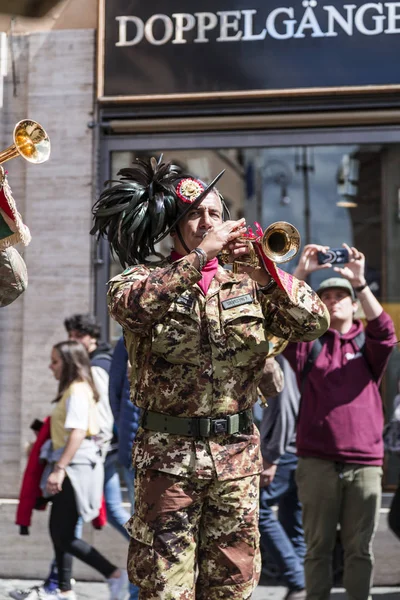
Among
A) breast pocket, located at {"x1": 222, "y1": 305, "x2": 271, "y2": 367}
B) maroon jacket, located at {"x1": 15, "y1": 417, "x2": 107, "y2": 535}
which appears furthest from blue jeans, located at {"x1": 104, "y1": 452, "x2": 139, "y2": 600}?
breast pocket, located at {"x1": 222, "y1": 305, "x2": 271, "y2": 367}

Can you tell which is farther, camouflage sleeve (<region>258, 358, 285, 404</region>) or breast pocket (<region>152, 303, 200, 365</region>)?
camouflage sleeve (<region>258, 358, 285, 404</region>)

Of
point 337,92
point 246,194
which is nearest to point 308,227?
point 246,194

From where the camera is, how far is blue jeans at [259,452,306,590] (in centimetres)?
591

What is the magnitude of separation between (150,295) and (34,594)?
332cm

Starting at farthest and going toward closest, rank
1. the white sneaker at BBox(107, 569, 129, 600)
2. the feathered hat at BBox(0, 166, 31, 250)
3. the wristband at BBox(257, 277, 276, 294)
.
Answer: the white sneaker at BBox(107, 569, 129, 600) → the wristband at BBox(257, 277, 276, 294) → the feathered hat at BBox(0, 166, 31, 250)

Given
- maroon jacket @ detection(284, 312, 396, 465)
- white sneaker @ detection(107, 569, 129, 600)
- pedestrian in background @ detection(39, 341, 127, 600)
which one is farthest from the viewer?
white sneaker @ detection(107, 569, 129, 600)

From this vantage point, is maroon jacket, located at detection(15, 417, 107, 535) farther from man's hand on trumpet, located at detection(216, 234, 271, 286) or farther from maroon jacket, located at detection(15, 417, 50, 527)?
man's hand on trumpet, located at detection(216, 234, 271, 286)

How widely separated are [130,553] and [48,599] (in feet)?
8.42

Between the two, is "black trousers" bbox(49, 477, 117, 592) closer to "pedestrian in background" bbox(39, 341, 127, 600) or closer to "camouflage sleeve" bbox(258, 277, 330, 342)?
"pedestrian in background" bbox(39, 341, 127, 600)

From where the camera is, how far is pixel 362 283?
4.96 metres

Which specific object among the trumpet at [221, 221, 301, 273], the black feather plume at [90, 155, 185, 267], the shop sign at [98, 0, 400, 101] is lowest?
the trumpet at [221, 221, 301, 273]

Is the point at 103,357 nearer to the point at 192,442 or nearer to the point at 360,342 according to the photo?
the point at 360,342

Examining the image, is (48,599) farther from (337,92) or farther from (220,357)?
(337,92)

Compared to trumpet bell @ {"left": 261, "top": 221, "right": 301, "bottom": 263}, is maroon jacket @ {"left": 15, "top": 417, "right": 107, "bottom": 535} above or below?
below
